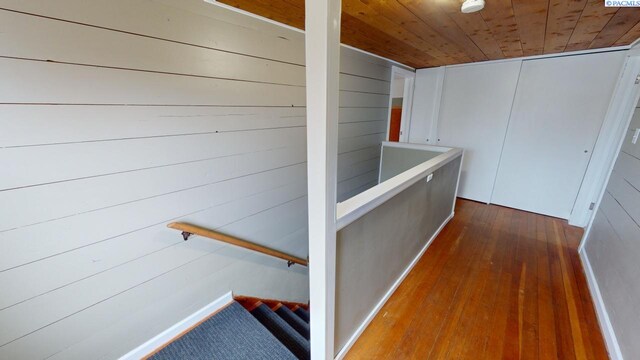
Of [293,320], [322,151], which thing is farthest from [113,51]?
[293,320]

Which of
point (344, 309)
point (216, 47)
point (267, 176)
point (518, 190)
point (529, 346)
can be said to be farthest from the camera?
point (518, 190)

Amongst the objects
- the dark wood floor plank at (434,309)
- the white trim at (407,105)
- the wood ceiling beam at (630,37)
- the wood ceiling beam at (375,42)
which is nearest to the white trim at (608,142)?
the wood ceiling beam at (630,37)

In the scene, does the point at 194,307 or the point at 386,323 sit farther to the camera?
the point at 194,307

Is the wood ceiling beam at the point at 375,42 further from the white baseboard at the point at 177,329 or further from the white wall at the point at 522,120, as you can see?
the white baseboard at the point at 177,329

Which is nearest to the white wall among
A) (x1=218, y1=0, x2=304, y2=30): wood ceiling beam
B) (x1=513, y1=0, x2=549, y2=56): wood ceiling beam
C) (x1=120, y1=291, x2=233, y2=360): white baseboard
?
(x1=513, y1=0, x2=549, y2=56): wood ceiling beam

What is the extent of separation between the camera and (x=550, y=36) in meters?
2.15

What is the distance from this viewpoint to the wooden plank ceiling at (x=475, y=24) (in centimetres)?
157

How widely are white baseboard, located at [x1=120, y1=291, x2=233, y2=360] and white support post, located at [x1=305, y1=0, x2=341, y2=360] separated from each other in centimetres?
106

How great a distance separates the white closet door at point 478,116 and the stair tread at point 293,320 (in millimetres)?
3139

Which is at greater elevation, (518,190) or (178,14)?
(178,14)

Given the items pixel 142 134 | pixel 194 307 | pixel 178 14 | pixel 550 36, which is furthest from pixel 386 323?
pixel 550 36

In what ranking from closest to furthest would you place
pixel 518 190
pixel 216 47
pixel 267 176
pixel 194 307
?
1. pixel 216 47
2. pixel 194 307
3. pixel 267 176
4. pixel 518 190

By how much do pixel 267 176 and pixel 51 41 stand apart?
1360mm

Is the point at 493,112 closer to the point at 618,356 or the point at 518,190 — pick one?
the point at 518,190
